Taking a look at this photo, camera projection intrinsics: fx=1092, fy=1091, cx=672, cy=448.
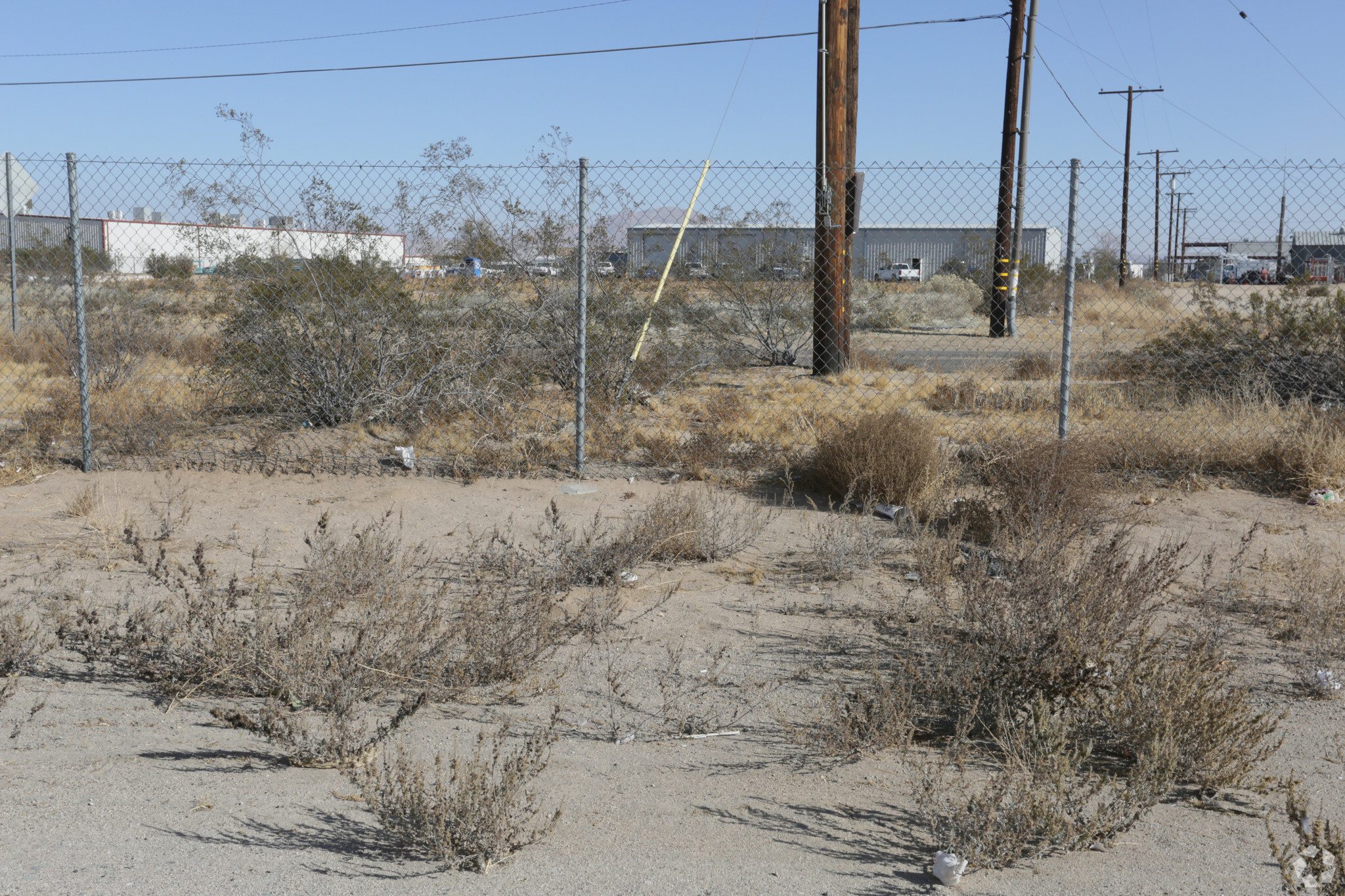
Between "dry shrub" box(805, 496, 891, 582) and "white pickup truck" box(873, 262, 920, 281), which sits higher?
"white pickup truck" box(873, 262, 920, 281)

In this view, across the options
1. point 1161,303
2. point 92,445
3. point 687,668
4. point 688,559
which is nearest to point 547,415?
point 688,559

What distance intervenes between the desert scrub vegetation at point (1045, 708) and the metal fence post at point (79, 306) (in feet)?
19.7

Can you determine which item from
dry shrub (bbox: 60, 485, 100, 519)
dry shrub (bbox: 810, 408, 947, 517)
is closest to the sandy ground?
dry shrub (bbox: 60, 485, 100, 519)

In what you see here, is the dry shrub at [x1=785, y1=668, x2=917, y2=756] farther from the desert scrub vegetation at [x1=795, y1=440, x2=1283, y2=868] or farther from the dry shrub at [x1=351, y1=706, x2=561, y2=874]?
the dry shrub at [x1=351, y1=706, x2=561, y2=874]

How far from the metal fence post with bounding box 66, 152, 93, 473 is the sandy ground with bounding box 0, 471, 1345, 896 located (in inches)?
114

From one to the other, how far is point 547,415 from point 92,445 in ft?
11.3

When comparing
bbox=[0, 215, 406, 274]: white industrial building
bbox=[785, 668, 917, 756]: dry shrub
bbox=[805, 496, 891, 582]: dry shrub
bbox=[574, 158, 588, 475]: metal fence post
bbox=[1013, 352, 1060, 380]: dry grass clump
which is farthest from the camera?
bbox=[1013, 352, 1060, 380]: dry grass clump

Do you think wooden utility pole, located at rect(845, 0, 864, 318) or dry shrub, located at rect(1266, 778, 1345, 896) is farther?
wooden utility pole, located at rect(845, 0, 864, 318)

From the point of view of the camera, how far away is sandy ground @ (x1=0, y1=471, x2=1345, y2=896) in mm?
2783

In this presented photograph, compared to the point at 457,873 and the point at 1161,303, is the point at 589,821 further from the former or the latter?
the point at 1161,303

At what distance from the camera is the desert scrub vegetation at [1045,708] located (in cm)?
297

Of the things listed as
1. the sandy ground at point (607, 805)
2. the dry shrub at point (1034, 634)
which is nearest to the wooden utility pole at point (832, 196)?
the sandy ground at point (607, 805)

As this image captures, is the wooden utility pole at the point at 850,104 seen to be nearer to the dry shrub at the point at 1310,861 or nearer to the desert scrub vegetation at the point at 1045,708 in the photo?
Answer: the desert scrub vegetation at the point at 1045,708

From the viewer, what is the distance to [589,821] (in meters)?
3.13
